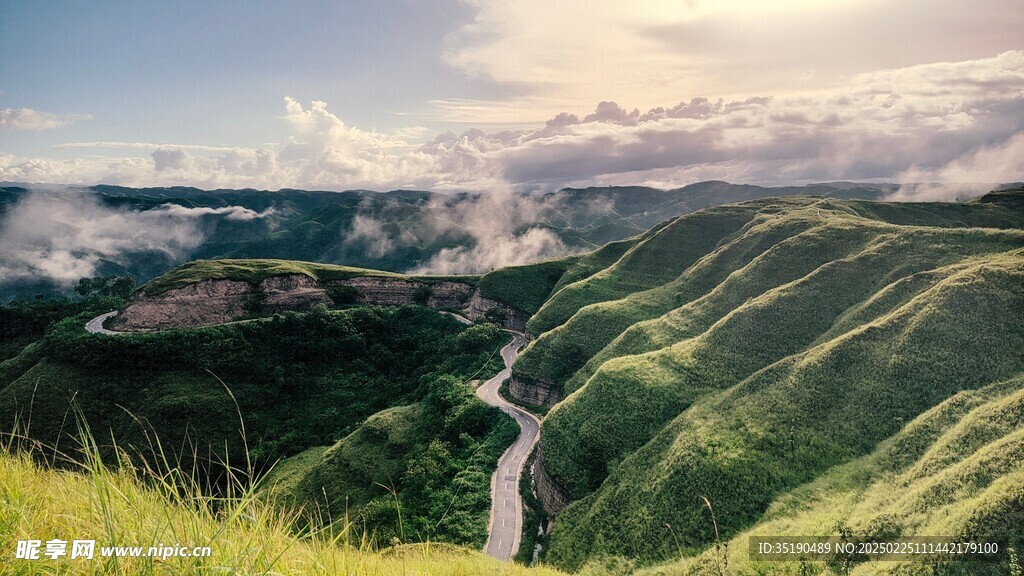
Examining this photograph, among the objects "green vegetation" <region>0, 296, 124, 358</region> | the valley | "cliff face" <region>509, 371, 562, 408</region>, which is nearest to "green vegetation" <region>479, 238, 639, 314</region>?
the valley

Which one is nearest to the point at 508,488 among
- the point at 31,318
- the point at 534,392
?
the point at 534,392

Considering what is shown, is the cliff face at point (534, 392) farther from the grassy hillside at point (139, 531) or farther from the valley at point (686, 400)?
the grassy hillside at point (139, 531)

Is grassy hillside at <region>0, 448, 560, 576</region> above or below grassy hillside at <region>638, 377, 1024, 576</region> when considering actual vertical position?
above

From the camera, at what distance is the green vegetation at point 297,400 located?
5397 cm

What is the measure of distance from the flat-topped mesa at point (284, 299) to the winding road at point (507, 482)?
954cm

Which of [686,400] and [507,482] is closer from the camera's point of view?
[686,400]

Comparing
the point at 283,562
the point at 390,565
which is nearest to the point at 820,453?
the point at 390,565

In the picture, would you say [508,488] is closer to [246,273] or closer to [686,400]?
[686,400]

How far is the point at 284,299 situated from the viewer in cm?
11144

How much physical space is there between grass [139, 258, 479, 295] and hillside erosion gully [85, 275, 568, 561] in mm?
1336

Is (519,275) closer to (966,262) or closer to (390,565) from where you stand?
(966,262)

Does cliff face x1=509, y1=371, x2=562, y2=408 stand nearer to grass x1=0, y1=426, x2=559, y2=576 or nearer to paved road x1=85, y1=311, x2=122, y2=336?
grass x1=0, y1=426, x2=559, y2=576

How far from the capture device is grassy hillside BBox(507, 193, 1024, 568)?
120 ft

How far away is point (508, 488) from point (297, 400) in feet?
162
